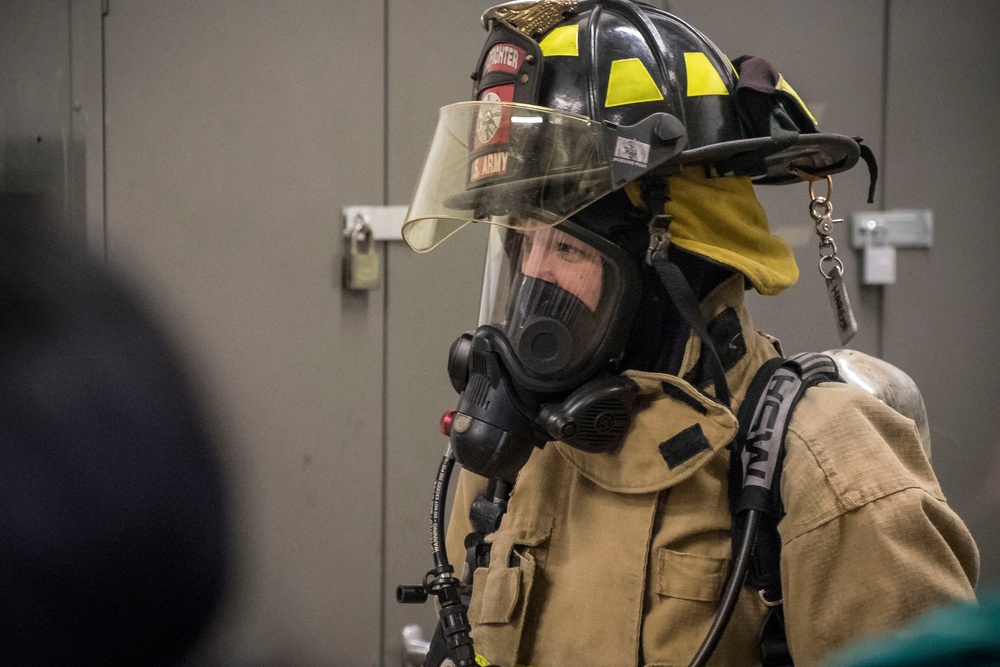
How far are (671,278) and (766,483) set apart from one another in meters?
0.27

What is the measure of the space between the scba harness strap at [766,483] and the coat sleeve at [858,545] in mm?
25

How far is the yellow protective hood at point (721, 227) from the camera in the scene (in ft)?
3.73

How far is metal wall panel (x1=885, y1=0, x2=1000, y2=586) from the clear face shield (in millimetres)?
1546

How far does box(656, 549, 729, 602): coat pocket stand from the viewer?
101 centimetres

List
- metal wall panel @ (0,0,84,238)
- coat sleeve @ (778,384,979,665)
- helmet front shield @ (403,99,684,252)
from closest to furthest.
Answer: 1. coat sleeve @ (778,384,979,665)
2. helmet front shield @ (403,99,684,252)
3. metal wall panel @ (0,0,84,238)

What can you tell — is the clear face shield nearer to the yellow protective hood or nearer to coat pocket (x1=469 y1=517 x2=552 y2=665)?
the yellow protective hood

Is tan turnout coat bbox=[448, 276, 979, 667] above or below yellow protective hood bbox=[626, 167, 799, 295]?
below

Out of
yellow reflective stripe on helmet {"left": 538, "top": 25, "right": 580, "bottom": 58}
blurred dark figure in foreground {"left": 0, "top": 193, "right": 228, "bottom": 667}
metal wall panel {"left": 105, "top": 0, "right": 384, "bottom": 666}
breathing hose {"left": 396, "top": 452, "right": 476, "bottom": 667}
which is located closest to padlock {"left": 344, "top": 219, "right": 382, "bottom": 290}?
metal wall panel {"left": 105, "top": 0, "right": 384, "bottom": 666}

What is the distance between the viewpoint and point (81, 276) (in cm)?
186

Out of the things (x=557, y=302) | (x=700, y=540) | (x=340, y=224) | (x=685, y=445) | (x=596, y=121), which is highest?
(x=596, y=121)

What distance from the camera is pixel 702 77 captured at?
115 centimetres

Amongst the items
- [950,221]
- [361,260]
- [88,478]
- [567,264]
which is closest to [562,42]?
[567,264]

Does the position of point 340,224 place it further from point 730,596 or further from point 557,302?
point 730,596

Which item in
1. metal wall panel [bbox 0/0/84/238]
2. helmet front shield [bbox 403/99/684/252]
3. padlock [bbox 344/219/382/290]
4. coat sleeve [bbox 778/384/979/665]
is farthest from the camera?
padlock [bbox 344/219/382/290]
